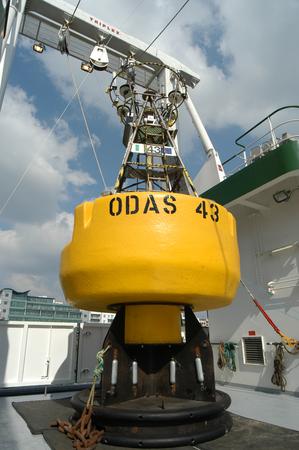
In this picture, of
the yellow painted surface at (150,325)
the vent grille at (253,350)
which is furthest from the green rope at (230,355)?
the yellow painted surface at (150,325)

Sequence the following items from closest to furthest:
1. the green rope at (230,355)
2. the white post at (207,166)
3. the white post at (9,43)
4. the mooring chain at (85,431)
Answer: the mooring chain at (85,431)
the white post at (9,43)
the green rope at (230,355)
the white post at (207,166)

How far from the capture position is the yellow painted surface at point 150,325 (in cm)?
456

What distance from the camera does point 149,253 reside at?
3838 mm

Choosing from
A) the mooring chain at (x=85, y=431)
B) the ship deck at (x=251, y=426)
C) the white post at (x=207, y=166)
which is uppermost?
the white post at (x=207, y=166)

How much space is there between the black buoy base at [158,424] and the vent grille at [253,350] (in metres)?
4.34

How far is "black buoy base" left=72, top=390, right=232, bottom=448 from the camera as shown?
3639mm

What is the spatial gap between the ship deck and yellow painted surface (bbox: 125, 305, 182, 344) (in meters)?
1.33

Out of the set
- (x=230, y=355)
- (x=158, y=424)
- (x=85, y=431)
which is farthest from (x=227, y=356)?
(x=85, y=431)

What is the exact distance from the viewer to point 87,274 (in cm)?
405

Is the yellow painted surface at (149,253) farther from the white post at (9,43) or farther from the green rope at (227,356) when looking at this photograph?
the white post at (9,43)

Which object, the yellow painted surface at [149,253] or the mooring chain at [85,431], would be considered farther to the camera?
the yellow painted surface at [149,253]

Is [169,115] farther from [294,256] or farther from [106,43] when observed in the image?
[106,43]

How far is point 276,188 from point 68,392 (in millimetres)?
7197

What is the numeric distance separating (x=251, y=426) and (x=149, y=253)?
278 cm
